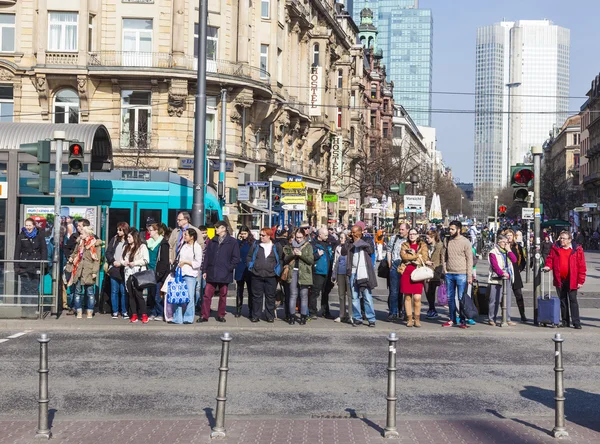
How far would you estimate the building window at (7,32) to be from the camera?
38688 millimetres

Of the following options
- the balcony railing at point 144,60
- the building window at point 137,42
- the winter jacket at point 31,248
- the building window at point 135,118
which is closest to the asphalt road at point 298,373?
the winter jacket at point 31,248

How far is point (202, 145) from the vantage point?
22.4 meters

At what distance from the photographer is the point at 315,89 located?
5478 cm

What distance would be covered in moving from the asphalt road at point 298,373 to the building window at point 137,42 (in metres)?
25.7

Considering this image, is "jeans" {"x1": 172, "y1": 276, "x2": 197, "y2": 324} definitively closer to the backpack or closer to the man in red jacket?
the backpack

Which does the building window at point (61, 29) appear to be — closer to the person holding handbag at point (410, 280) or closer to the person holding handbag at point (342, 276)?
the person holding handbag at point (342, 276)

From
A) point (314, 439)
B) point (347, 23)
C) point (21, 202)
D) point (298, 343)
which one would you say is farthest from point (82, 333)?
point (347, 23)

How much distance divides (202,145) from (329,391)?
1310cm

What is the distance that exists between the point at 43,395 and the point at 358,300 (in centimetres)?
955

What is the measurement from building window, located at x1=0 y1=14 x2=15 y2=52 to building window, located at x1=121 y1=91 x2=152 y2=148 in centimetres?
507

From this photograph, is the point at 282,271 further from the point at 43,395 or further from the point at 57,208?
the point at 43,395

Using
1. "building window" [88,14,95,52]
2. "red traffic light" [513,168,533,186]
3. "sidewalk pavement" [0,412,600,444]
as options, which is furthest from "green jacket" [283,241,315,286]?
"building window" [88,14,95,52]

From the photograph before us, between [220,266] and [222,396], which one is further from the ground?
[220,266]

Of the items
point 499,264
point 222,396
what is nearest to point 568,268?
point 499,264
